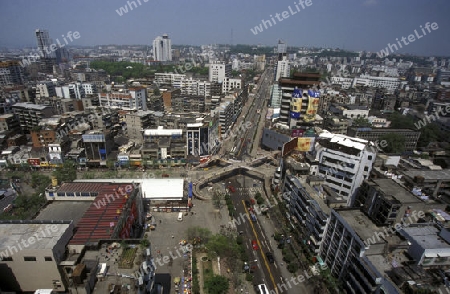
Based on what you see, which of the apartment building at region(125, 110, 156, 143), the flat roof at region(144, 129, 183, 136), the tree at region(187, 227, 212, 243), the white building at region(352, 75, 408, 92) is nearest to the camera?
the tree at region(187, 227, 212, 243)

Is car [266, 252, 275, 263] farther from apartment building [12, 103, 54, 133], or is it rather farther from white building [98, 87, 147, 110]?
apartment building [12, 103, 54, 133]

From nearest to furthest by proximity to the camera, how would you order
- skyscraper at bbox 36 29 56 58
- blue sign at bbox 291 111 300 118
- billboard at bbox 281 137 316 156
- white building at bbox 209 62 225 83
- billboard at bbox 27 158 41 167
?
billboard at bbox 281 137 316 156
billboard at bbox 27 158 41 167
blue sign at bbox 291 111 300 118
white building at bbox 209 62 225 83
skyscraper at bbox 36 29 56 58

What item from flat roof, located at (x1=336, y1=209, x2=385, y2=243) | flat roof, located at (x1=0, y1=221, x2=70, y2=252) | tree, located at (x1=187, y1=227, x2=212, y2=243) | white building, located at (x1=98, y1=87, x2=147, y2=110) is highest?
white building, located at (x1=98, y1=87, x2=147, y2=110)

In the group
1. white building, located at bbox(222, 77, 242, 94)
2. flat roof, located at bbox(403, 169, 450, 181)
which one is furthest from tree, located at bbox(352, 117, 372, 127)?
white building, located at bbox(222, 77, 242, 94)

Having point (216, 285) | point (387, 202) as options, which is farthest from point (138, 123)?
point (387, 202)

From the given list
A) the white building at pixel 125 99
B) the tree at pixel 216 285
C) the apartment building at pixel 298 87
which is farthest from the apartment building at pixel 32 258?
the white building at pixel 125 99

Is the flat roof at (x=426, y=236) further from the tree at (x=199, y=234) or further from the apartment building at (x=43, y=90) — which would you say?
the apartment building at (x=43, y=90)

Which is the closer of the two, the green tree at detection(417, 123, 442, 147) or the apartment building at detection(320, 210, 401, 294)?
the apartment building at detection(320, 210, 401, 294)

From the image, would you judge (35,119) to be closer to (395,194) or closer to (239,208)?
(239,208)
